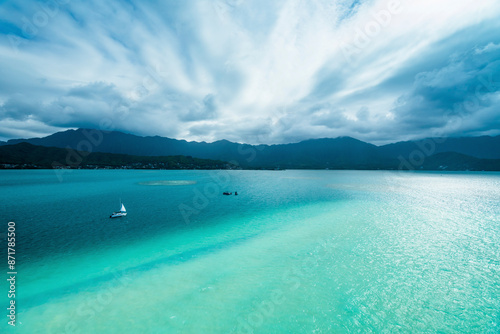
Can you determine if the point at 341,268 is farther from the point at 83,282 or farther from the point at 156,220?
the point at 156,220


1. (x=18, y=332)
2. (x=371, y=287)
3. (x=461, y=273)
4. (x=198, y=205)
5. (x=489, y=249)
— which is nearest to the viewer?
(x=18, y=332)

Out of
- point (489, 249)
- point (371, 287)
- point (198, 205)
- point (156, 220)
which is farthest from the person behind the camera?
point (198, 205)

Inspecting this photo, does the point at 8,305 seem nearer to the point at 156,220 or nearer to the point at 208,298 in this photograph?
the point at 208,298

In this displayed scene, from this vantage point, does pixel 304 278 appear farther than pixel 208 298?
Yes

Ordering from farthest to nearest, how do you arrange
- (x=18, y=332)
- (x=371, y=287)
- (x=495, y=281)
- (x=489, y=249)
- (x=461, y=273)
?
(x=489, y=249)
(x=461, y=273)
(x=495, y=281)
(x=371, y=287)
(x=18, y=332)

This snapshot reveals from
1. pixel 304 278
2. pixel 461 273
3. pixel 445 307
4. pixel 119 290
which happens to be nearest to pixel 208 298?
pixel 119 290

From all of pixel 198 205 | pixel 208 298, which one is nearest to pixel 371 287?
pixel 208 298

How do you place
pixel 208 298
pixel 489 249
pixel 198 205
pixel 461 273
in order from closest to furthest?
pixel 208 298 < pixel 461 273 < pixel 489 249 < pixel 198 205

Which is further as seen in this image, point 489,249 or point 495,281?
point 489,249
